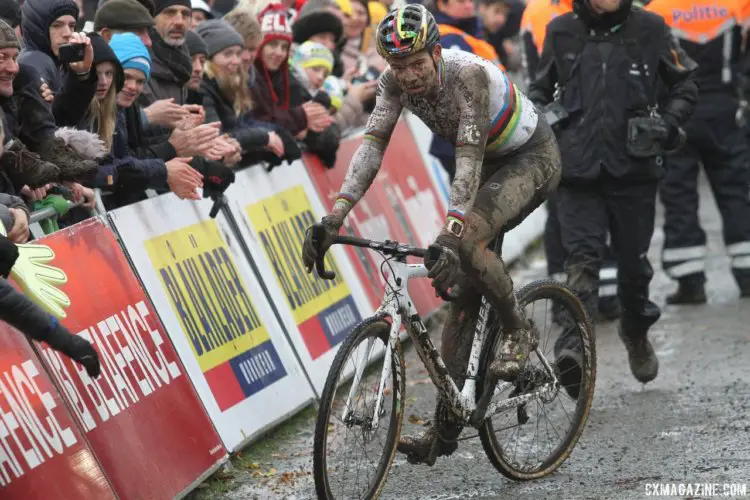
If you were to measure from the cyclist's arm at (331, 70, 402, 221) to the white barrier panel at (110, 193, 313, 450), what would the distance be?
137 cm

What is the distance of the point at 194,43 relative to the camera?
8695 millimetres

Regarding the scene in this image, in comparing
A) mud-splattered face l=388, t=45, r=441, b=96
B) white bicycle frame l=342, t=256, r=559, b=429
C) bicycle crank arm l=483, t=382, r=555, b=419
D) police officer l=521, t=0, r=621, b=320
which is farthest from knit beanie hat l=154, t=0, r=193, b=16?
police officer l=521, t=0, r=621, b=320

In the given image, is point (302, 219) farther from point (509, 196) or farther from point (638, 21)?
point (509, 196)

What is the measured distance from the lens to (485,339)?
6559 mm

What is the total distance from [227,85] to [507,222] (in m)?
3.21

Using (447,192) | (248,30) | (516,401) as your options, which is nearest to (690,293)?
(447,192)

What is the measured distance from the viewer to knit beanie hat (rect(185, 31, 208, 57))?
8.66 metres

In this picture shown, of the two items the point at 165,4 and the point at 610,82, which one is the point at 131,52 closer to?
the point at 165,4

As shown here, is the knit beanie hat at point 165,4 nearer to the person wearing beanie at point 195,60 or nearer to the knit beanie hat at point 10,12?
the person wearing beanie at point 195,60

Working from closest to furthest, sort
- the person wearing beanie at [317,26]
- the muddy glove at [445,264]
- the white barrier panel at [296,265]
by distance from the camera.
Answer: the muddy glove at [445,264]
the white barrier panel at [296,265]
the person wearing beanie at [317,26]

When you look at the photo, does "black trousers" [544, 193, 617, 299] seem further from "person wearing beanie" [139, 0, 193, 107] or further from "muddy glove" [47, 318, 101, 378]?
"muddy glove" [47, 318, 101, 378]

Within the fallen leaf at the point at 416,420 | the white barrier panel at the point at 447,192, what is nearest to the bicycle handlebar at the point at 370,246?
the fallen leaf at the point at 416,420

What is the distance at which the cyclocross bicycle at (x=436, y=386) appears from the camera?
582cm

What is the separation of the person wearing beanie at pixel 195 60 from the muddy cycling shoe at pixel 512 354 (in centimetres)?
313
